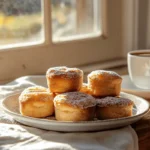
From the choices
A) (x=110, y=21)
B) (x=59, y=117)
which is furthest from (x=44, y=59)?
(x=59, y=117)

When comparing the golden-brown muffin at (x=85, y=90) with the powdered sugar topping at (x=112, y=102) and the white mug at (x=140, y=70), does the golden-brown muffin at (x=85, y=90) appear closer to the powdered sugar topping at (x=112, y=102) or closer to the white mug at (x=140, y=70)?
the powdered sugar topping at (x=112, y=102)

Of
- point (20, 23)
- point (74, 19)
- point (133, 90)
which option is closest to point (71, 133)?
point (133, 90)

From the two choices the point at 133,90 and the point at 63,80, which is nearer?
the point at 63,80

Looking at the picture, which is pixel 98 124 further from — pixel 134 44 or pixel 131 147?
pixel 134 44

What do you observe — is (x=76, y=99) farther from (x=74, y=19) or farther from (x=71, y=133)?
(x=74, y=19)

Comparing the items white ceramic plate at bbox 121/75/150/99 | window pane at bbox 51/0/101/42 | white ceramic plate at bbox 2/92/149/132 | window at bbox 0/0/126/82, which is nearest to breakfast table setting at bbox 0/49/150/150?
white ceramic plate at bbox 2/92/149/132

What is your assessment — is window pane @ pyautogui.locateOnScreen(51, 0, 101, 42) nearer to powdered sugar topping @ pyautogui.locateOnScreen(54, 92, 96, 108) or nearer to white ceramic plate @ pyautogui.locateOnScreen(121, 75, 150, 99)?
white ceramic plate @ pyautogui.locateOnScreen(121, 75, 150, 99)

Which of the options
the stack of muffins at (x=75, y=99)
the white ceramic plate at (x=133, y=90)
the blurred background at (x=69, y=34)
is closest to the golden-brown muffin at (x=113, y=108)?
the stack of muffins at (x=75, y=99)
